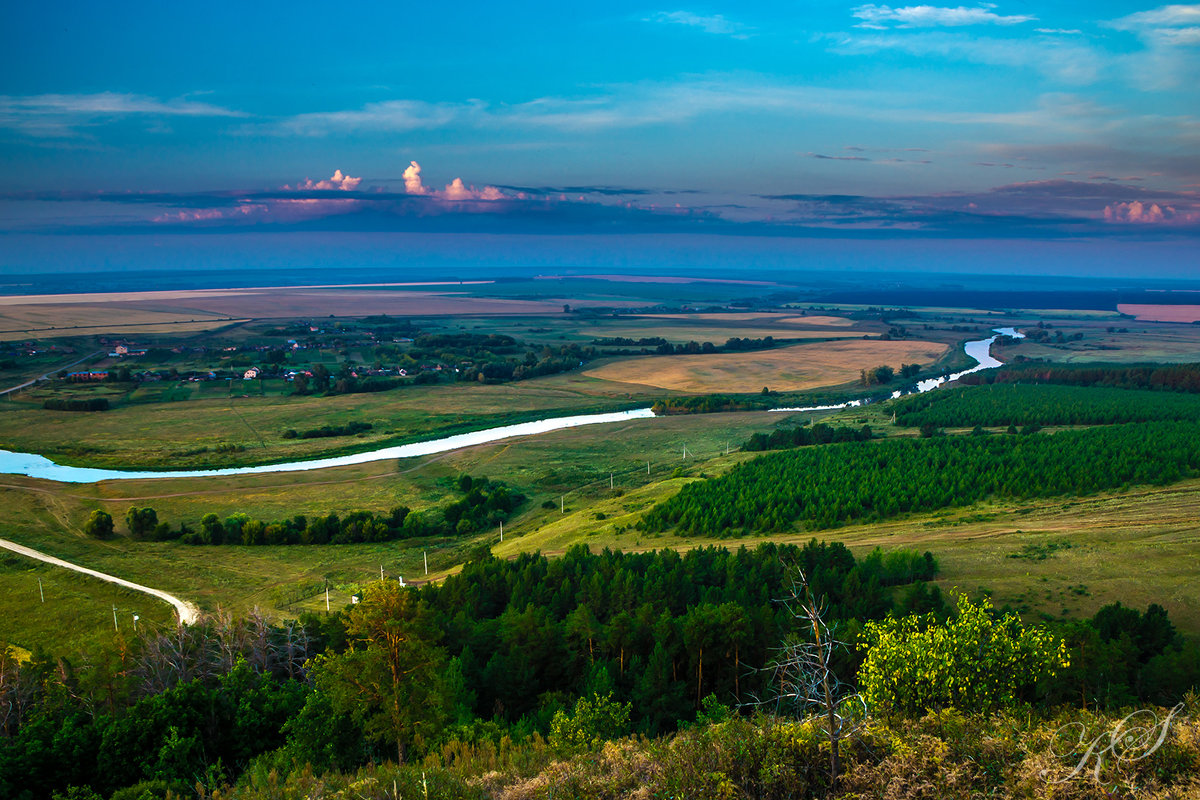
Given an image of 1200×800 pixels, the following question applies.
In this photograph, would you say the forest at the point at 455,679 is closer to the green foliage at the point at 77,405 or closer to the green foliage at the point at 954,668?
the green foliage at the point at 954,668

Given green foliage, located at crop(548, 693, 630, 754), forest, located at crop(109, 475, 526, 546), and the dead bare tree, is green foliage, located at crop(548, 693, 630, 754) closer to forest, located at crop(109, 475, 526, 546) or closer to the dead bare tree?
the dead bare tree

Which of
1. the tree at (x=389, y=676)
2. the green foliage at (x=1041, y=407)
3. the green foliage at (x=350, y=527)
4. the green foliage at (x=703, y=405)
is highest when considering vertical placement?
the tree at (x=389, y=676)

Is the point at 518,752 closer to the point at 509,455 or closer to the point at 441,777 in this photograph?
the point at 441,777

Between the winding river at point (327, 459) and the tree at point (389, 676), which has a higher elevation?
the tree at point (389, 676)

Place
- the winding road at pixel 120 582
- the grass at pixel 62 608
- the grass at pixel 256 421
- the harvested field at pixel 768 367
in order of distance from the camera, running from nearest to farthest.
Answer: the grass at pixel 62 608 → the winding road at pixel 120 582 → the grass at pixel 256 421 → the harvested field at pixel 768 367

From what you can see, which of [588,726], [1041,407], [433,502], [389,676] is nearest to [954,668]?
[588,726]

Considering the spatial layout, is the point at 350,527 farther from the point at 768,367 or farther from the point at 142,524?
the point at 768,367

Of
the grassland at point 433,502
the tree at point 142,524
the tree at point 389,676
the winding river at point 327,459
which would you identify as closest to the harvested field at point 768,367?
the grassland at point 433,502

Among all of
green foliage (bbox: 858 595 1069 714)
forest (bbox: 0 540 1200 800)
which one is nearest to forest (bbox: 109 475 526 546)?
forest (bbox: 0 540 1200 800)
